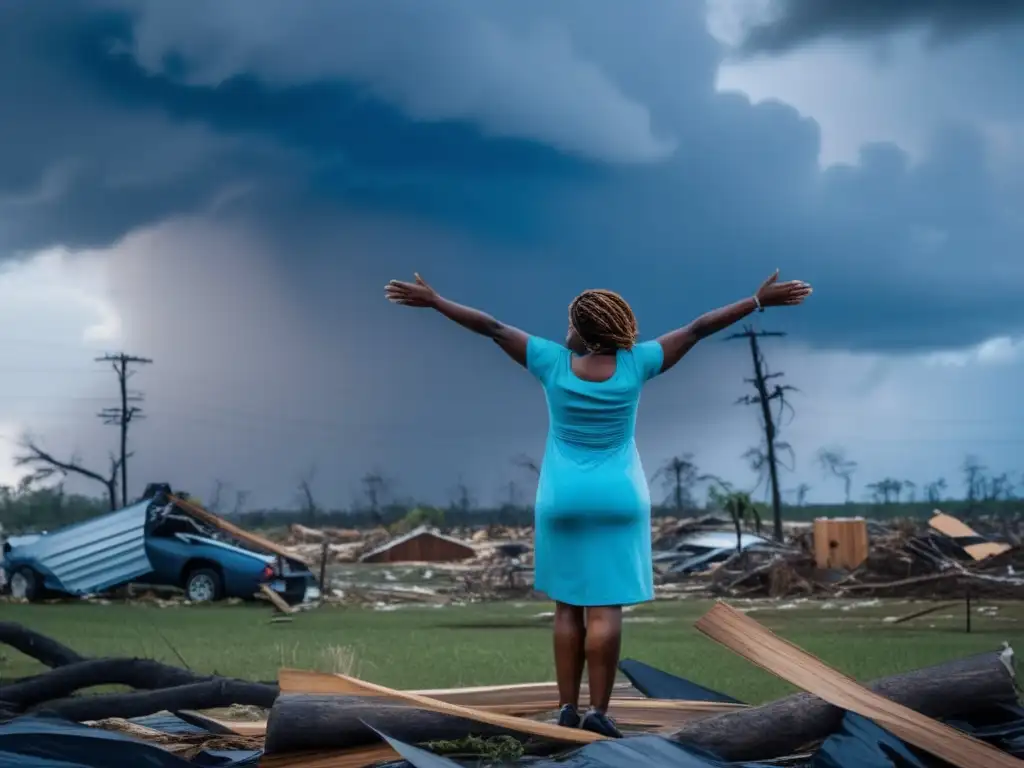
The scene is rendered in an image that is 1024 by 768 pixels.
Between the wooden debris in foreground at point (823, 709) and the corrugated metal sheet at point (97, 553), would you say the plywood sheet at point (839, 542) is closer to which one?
the corrugated metal sheet at point (97, 553)

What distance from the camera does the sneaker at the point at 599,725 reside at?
6215mm

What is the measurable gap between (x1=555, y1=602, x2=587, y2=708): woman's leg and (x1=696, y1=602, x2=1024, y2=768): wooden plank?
78 cm

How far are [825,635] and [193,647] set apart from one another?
8838mm

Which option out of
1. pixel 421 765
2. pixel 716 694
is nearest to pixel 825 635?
pixel 716 694

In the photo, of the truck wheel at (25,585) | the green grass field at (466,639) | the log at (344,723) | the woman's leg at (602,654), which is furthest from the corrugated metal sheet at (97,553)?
the log at (344,723)

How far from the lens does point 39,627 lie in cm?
2027

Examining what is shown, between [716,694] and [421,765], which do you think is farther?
[716,694]

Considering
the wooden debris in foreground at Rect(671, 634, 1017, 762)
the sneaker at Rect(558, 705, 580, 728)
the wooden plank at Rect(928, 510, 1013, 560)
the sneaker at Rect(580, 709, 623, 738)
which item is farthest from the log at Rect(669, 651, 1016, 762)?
the wooden plank at Rect(928, 510, 1013, 560)

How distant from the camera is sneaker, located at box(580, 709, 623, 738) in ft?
20.4

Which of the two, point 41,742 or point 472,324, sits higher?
point 472,324

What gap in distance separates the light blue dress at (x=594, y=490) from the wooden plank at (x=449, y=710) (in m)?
0.80

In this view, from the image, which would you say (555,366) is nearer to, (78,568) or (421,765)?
(421,765)

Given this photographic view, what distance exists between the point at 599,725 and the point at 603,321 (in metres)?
2.19

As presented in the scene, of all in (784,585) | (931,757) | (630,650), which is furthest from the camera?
(784,585)
